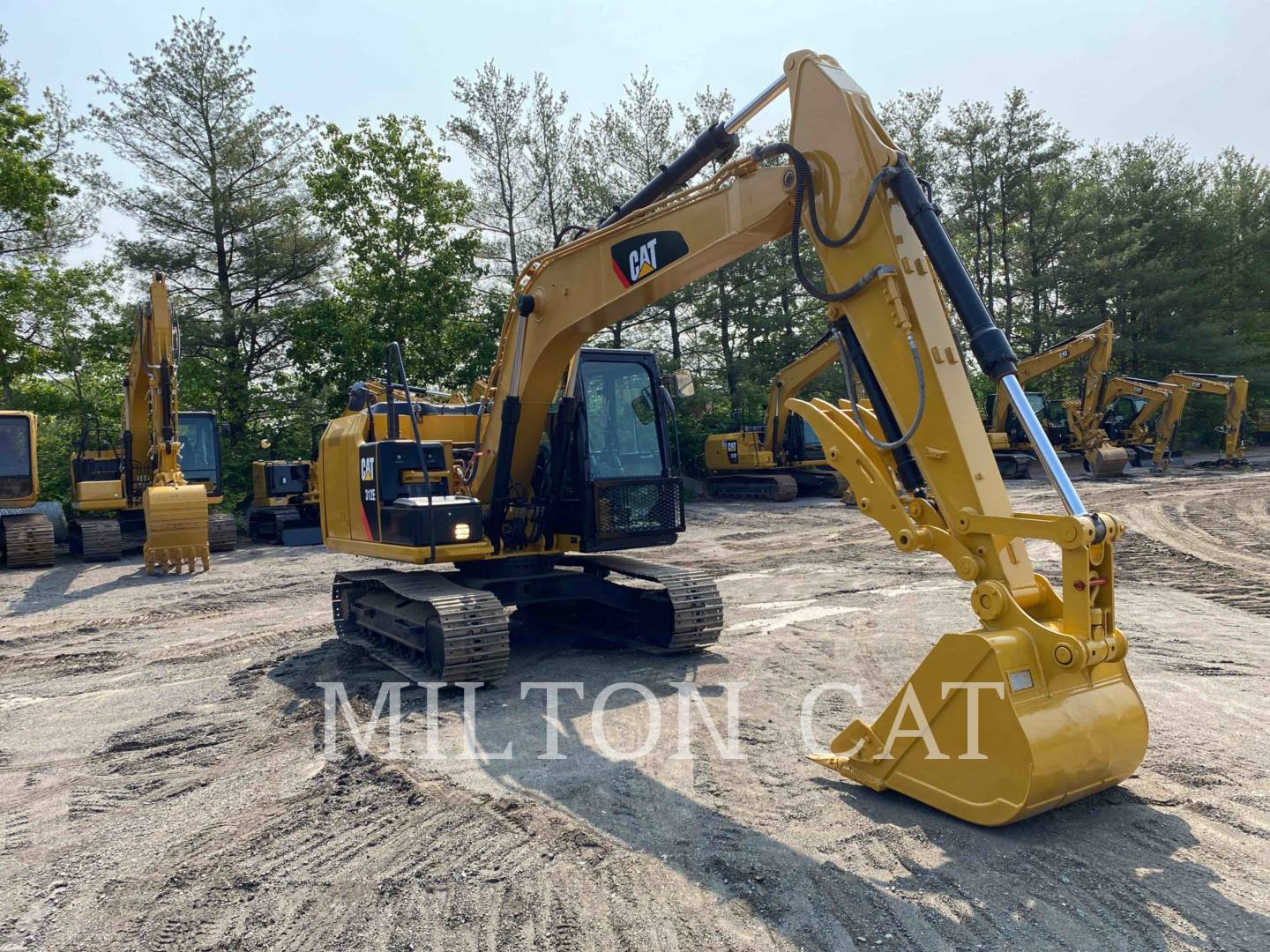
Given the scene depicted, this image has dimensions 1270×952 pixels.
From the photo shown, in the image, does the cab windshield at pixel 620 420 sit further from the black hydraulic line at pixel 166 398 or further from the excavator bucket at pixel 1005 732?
the black hydraulic line at pixel 166 398

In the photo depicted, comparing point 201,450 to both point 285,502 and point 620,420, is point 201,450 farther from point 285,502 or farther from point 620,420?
point 620,420

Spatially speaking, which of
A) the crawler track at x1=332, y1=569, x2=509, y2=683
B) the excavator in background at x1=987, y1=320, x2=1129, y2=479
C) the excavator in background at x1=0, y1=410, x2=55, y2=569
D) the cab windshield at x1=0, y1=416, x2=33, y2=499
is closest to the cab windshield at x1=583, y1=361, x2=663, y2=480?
the crawler track at x1=332, y1=569, x2=509, y2=683

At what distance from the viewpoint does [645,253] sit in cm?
582

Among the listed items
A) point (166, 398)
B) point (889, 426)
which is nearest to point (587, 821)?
point (889, 426)

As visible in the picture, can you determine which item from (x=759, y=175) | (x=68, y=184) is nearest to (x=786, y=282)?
(x=68, y=184)

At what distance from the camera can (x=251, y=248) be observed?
22750mm

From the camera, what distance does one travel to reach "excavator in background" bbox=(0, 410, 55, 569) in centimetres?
1441

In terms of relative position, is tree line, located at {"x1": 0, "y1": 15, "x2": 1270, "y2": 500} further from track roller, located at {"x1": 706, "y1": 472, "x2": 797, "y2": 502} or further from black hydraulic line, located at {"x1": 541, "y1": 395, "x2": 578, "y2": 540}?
black hydraulic line, located at {"x1": 541, "y1": 395, "x2": 578, "y2": 540}

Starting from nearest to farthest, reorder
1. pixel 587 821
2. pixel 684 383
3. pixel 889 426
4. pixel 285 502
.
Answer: pixel 587 821
pixel 889 426
pixel 684 383
pixel 285 502

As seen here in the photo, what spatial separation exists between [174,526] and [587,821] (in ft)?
37.9

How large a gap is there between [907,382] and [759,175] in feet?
4.81

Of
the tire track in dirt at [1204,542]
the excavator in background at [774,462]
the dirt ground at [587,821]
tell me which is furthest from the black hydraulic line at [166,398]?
the excavator in background at [774,462]

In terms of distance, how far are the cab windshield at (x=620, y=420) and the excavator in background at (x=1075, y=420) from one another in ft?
58.6

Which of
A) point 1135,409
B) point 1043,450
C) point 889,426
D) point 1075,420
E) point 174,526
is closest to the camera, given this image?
point 1043,450
